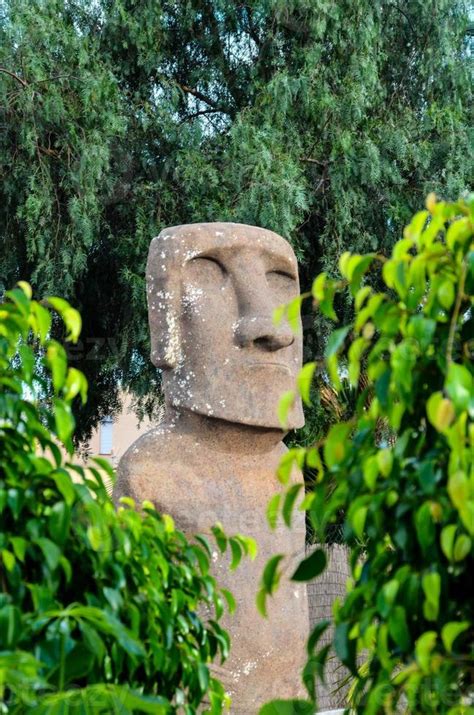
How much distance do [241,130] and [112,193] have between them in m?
1.25

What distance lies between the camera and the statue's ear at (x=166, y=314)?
16.0 feet

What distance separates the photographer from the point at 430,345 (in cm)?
201

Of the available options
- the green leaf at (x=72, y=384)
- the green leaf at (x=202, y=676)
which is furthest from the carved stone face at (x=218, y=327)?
the green leaf at (x=72, y=384)

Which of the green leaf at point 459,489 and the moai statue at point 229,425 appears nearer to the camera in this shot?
the green leaf at point 459,489

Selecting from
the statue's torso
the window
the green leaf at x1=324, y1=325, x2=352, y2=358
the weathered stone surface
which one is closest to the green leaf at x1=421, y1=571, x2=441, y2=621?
the green leaf at x1=324, y1=325, x2=352, y2=358

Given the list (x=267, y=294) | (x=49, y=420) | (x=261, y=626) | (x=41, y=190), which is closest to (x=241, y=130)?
(x=41, y=190)

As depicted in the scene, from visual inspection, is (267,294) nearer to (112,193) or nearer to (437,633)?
(437,633)

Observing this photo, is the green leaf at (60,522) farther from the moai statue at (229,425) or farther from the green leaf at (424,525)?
the moai statue at (229,425)

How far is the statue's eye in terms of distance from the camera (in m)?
4.92

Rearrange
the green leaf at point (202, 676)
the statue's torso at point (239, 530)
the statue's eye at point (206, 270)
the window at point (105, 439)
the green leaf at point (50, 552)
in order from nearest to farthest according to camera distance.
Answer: the green leaf at point (50, 552)
the green leaf at point (202, 676)
the statue's torso at point (239, 530)
the statue's eye at point (206, 270)
the window at point (105, 439)

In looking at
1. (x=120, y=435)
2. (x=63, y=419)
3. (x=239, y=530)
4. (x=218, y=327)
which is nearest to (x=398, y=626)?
(x=63, y=419)

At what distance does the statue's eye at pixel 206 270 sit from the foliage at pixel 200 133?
513 centimetres

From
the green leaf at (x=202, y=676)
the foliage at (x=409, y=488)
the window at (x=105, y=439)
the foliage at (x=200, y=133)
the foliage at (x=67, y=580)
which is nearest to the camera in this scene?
the foliage at (x=409, y=488)

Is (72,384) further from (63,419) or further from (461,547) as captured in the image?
(461,547)
